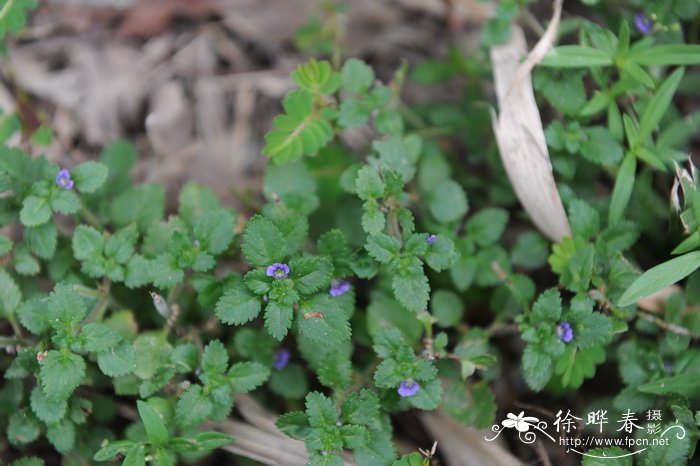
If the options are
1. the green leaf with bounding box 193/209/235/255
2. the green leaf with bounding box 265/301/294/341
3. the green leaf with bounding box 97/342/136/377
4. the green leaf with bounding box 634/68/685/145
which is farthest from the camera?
Result: the green leaf with bounding box 634/68/685/145

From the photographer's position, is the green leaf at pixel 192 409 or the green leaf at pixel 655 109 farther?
the green leaf at pixel 655 109

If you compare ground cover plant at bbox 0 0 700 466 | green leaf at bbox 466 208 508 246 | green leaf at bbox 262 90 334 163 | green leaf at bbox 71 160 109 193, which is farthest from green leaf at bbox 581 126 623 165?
green leaf at bbox 71 160 109 193

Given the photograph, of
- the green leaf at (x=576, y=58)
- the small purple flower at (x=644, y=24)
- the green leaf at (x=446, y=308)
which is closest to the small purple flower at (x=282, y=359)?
the green leaf at (x=446, y=308)

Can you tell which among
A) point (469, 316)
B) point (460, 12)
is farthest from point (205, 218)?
point (460, 12)

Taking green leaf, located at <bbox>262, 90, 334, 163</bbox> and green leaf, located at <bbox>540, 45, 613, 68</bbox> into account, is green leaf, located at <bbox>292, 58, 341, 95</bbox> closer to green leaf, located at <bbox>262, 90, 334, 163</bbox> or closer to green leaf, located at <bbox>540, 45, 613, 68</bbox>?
green leaf, located at <bbox>262, 90, 334, 163</bbox>

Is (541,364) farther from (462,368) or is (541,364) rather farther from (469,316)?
(469,316)

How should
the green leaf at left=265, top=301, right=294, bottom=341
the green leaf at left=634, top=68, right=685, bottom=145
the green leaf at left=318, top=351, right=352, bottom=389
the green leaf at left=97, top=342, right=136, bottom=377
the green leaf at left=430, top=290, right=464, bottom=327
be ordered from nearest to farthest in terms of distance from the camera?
the green leaf at left=265, top=301, right=294, bottom=341 < the green leaf at left=97, top=342, right=136, bottom=377 < the green leaf at left=318, top=351, right=352, bottom=389 < the green leaf at left=634, top=68, right=685, bottom=145 < the green leaf at left=430, top=290, right=464, bottom=327

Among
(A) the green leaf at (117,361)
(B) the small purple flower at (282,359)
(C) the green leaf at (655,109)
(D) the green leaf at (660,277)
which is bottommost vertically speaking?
(B) the small purple flower at (282,359)

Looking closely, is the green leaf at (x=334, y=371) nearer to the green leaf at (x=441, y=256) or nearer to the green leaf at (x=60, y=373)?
the green leaf at (x=441, y=256)
